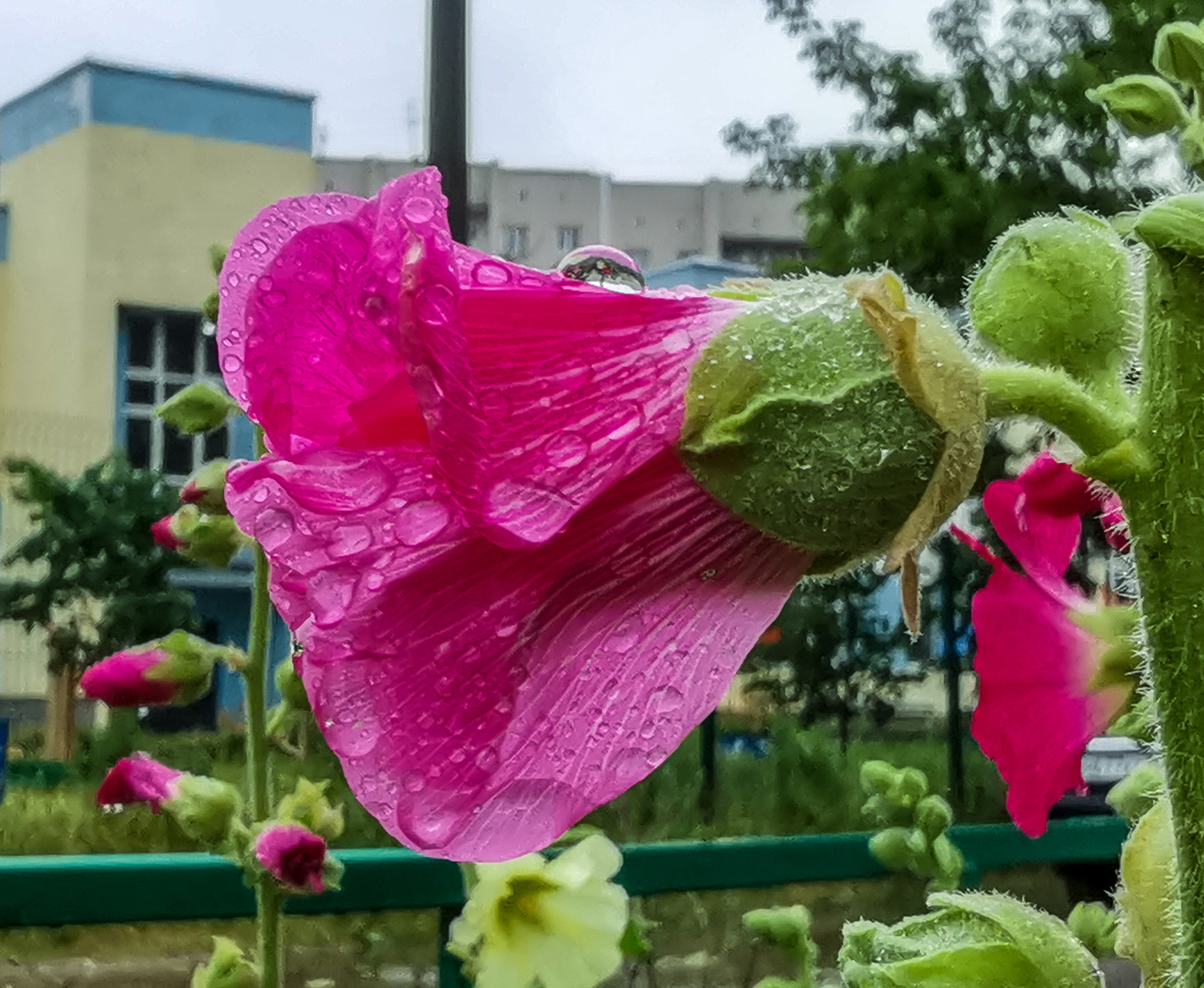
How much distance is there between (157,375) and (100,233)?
61 centimetres

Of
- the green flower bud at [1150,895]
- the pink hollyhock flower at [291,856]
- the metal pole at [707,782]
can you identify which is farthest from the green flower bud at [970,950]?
the metal pole at [707,782]

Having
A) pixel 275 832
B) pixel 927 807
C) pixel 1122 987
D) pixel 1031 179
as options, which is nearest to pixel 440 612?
pixel 275 832

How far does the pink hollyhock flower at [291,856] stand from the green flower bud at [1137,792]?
0.26 m

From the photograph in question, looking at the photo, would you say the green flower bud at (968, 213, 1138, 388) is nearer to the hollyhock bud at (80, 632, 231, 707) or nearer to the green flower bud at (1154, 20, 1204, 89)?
the green flower bud at (1154, 20, 1204, 89)

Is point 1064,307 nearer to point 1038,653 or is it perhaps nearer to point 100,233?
point 1038,653

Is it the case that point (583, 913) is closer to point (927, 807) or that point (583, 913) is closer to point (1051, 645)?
point (927, 807)

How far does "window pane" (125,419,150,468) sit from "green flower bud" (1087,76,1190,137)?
11.9 feet

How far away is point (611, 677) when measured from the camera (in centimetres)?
19

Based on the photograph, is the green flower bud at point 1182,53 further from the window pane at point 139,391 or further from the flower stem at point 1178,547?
the window pane at point 139,391

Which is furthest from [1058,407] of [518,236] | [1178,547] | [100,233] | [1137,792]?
[518,236]

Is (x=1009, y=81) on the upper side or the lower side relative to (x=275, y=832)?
upper

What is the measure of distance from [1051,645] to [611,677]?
0.13 metres

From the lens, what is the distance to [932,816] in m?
0.54

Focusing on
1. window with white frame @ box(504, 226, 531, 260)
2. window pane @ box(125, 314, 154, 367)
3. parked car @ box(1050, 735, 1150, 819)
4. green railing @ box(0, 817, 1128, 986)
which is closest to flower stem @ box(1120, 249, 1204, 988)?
green railing @ box(0, 817, 1128, 986)
